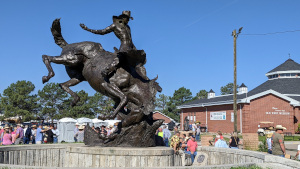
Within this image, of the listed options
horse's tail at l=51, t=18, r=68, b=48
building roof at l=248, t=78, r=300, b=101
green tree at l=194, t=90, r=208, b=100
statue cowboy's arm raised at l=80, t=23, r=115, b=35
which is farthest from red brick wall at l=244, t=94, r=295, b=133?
green tree at l=194, t=90, r=208, b=100

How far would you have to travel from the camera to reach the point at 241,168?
20.2 feet

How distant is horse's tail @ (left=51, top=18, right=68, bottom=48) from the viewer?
957cm

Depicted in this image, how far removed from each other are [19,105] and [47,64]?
55.5m

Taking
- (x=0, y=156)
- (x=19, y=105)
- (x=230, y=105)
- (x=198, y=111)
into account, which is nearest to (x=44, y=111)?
(x=19, y=105)

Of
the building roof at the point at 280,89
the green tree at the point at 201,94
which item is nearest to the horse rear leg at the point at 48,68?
the building roof at the point at 280,89

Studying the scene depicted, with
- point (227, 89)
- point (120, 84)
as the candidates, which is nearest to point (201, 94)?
point (227, 89)

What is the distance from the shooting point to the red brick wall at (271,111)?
41219mm

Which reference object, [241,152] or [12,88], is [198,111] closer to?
[12,88]

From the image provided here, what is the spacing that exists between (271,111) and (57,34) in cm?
3745

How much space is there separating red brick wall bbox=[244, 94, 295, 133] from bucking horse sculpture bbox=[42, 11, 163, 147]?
3395cm

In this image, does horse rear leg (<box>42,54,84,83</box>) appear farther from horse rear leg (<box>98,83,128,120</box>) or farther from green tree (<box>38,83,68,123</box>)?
green tree (<box>38,83,68,123</box>)

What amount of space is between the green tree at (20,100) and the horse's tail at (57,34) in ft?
167

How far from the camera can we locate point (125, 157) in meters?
7.66

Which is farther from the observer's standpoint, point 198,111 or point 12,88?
point 12,88
